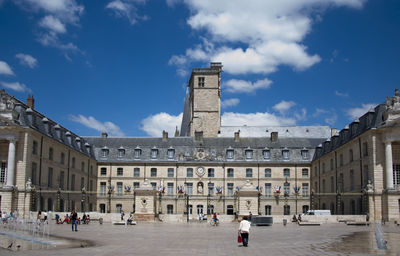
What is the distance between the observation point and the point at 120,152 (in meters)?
62.1

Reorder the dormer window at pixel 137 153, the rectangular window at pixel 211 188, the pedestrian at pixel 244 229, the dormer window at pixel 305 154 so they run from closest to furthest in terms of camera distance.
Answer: the pedestrian at pixel 244 229 < the rectangular window at pixel 211 188 < the dormer window at pixel 305 154 < the dormer window at pixel 137 153

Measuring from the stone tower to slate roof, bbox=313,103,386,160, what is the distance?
22101 mm

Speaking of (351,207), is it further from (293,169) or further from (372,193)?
(293,169)

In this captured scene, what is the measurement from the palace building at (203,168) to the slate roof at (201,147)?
14cm

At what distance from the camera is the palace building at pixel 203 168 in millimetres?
38812

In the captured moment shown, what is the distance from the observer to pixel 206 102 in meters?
73.2

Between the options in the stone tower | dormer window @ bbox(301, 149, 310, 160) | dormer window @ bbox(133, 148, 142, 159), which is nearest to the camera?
dormer window @ bbox(301, 149, 310, 160)

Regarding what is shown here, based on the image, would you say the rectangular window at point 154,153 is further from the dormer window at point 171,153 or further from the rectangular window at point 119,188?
the rectangular window at point 119,188

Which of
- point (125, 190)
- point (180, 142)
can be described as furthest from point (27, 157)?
point (180, 142)

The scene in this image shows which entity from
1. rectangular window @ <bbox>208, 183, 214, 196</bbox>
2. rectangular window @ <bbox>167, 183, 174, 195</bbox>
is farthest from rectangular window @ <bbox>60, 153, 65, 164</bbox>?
rectangular window @ <bbox>208, 183, 214, 196</bbox>

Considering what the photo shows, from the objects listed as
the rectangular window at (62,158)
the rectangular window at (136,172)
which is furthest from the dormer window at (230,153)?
the rectangular window at (62,158)

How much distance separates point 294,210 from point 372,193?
21.5m

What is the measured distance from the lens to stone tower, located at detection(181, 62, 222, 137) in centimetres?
7250

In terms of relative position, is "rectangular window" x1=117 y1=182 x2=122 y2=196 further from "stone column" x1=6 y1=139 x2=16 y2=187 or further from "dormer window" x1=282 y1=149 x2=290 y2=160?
"dormer window" x1=282 y1=149 x2=290 y2=160
